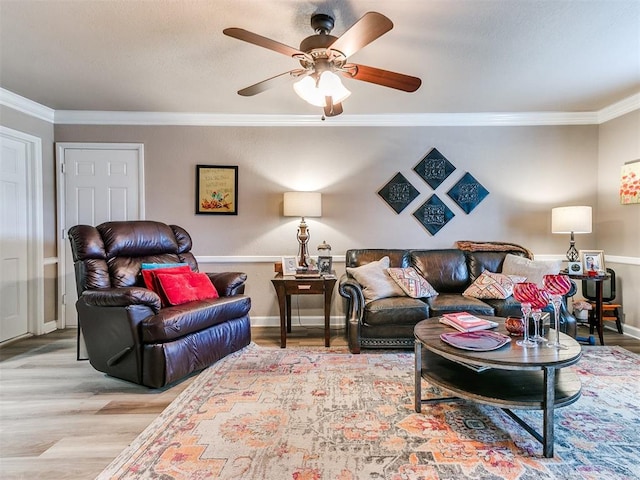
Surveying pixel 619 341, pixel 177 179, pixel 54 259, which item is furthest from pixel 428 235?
pixel 54 259

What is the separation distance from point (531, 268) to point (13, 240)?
4983 mm

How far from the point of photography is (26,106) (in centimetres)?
344

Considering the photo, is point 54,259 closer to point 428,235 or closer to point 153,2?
point 153,2

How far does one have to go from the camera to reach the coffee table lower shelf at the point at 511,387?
1.59 meters

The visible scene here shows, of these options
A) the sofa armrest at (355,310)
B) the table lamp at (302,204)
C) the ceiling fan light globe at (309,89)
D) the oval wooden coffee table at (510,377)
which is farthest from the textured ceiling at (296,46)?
the oval wooden coffee table at (510,377)

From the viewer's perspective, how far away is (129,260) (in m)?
2.93

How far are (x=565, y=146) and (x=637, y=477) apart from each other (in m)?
3.46

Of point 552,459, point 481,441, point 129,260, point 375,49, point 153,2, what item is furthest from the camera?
point 129,260

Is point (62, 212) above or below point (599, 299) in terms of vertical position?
above

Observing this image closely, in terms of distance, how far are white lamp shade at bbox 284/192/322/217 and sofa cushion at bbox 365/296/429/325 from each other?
113 cm

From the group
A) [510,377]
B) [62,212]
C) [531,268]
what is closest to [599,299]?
[531,268]

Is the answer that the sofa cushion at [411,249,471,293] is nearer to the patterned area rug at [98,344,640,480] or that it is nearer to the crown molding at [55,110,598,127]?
the patterned area rug at [98,344,640,480]

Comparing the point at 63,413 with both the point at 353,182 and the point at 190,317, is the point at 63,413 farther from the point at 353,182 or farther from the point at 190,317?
the point at 353,182

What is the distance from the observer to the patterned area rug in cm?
152
